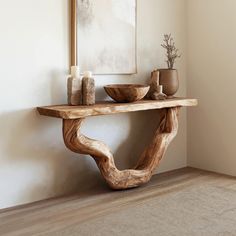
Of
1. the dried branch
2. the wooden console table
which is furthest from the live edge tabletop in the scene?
the dried branch

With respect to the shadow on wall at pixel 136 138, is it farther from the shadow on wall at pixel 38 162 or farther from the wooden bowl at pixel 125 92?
the wooden bowl at pixel 125 92

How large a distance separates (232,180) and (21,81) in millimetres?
1991

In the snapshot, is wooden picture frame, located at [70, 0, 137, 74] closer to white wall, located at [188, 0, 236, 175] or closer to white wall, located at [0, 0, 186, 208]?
white wall, located at [0, 0, 186, 208]

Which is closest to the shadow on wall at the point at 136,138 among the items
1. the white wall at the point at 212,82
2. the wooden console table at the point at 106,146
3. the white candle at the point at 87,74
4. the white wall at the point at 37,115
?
the white wall at the point at 37,115

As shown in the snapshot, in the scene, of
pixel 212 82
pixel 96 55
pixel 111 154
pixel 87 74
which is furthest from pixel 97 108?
pixel 212 82

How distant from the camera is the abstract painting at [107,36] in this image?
9.55 feet

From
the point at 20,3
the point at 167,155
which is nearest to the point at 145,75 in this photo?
the point at 167,155

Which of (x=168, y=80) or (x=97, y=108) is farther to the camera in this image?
(x=168, y=80)

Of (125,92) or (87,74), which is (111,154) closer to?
(125,92)

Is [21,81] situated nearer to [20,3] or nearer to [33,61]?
[33,61]

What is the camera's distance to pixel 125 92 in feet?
9.38

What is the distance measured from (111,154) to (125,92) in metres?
0.49

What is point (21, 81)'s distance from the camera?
263 centimetres

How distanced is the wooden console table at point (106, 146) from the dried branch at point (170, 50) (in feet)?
1.34
